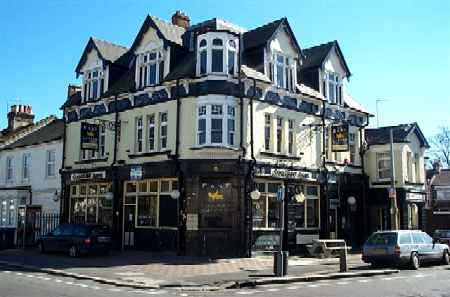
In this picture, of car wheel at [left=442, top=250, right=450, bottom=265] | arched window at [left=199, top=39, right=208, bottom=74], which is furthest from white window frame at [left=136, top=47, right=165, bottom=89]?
car wheel at [left=442, top=250, right=450, bottom=265]

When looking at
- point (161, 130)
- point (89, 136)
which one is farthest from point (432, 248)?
point (89, 136)

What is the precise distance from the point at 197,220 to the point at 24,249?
1070 cm

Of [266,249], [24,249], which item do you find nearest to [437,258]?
[266,249]

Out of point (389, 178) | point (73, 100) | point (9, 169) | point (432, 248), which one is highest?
point (73, 100)

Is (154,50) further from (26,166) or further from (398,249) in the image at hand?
(398,249)

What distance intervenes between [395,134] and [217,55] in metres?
14.1

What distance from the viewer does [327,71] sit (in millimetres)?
31016

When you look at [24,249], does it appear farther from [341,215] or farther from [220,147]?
[341,215]

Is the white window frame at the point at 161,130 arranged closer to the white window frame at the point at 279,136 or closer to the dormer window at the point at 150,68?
the dormer window at the point at 150,68

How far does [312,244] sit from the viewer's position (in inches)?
1054

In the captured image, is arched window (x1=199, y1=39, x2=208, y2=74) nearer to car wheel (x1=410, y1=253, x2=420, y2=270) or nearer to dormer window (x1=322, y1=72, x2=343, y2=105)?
dormer window (x1=322, y1=72, x2=343, y2=105)

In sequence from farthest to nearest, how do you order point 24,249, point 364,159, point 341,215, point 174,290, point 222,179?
1. point 364,159
2. point 341,215
3. point 24,249
4. point 222,179
5. point 174,290

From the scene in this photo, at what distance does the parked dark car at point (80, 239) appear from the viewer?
24.3 m

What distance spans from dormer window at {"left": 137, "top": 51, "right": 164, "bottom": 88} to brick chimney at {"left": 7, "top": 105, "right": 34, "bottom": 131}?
18434 mm
